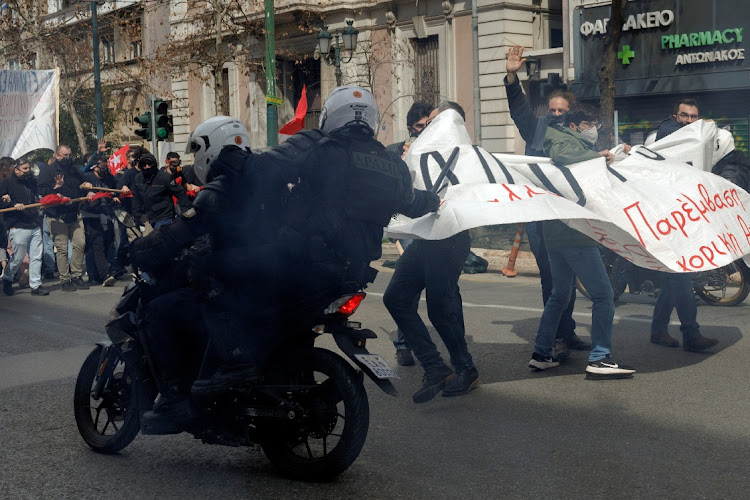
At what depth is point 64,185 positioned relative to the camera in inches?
567

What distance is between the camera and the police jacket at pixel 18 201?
13516mm

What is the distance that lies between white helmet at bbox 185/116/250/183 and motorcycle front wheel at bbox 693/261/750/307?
6376 millimetres

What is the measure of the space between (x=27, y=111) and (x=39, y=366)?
11.2m

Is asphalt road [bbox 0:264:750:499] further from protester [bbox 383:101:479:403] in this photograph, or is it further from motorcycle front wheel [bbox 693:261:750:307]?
motorcycle front wheel [bbox 693:261:750:307]

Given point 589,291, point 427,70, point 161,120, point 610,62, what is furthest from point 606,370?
point 427,70

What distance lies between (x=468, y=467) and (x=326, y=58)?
2308 centimetres

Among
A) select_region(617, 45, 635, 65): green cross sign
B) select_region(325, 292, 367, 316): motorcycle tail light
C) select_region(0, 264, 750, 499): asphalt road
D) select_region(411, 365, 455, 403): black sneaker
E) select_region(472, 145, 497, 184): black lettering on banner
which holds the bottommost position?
select_region(0, 264, 750, 499): asphalt road

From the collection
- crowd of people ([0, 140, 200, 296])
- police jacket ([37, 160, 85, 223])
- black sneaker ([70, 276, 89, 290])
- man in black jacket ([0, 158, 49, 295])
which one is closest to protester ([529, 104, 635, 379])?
crowd of people ([0, 140, 200, 296])

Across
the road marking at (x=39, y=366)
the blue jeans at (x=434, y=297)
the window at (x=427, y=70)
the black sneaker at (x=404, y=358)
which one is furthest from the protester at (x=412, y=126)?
the window at (x=427, y=70)

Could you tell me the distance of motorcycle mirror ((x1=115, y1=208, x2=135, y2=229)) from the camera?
1428 centimetres

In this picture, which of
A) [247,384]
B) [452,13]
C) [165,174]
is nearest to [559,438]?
[247,384]

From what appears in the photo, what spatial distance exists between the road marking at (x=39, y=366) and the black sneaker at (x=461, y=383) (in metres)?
2.77

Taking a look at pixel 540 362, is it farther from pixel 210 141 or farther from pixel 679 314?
pixel 210 141

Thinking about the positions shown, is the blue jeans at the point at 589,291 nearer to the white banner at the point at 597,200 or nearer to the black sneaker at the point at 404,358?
the white banner at the point at 597,200
